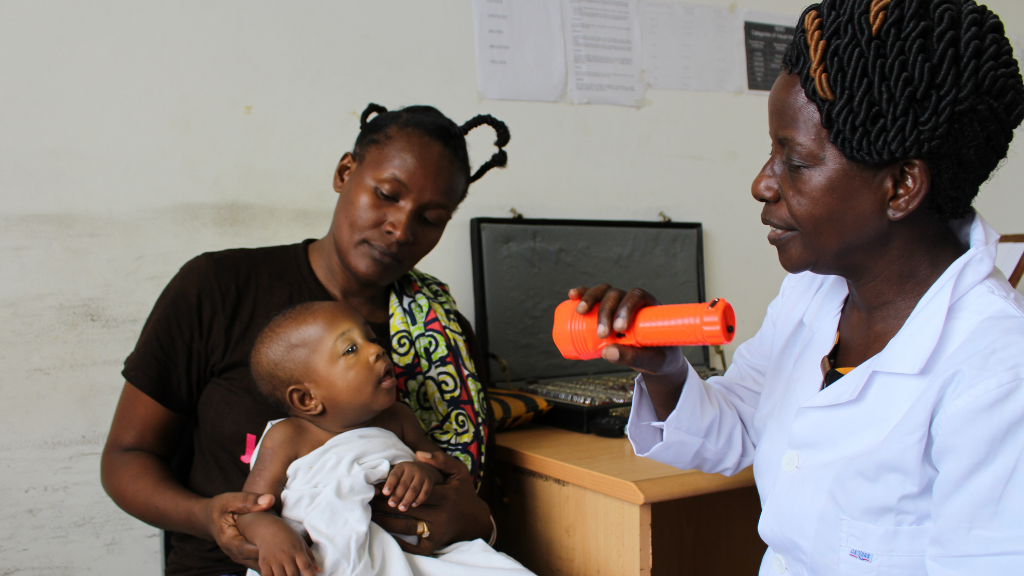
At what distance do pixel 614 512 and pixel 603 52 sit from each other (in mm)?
1476

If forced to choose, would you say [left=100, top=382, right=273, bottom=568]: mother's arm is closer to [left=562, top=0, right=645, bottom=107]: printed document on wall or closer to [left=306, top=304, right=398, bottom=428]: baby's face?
[left=306, top=304, right=398, bottom=428]: baby's face

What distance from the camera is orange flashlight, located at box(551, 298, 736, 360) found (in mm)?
727

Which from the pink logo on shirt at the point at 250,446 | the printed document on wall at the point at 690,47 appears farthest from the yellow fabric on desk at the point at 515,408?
the printed document on wall at the point at 690,47

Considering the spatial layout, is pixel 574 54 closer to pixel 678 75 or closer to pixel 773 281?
pixel 678 75

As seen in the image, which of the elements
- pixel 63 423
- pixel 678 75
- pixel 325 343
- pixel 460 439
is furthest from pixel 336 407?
pixel 678 75

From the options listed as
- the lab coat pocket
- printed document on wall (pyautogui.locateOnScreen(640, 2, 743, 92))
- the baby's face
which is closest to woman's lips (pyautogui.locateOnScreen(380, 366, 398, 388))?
the baby's face

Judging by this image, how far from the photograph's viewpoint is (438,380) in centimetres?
140

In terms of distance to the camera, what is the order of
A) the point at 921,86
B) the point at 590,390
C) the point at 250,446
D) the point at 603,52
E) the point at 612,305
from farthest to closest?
1. the point at 603,52
2. the point at 590,390
3. the point at 250,446
4. the point at 612,305
5. the point at 921,86

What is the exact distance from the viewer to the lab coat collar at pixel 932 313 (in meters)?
0.85

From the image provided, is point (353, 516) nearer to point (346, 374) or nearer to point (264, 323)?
point (346, 374)

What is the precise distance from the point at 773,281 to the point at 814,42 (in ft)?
5.76

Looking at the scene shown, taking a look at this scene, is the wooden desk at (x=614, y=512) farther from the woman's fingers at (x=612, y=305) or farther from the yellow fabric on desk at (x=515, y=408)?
the woman's fingers at (x=612, y=305)

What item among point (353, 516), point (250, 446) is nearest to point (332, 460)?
point (353, 516)

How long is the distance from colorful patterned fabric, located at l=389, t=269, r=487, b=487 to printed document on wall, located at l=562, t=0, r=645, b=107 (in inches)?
40.5
